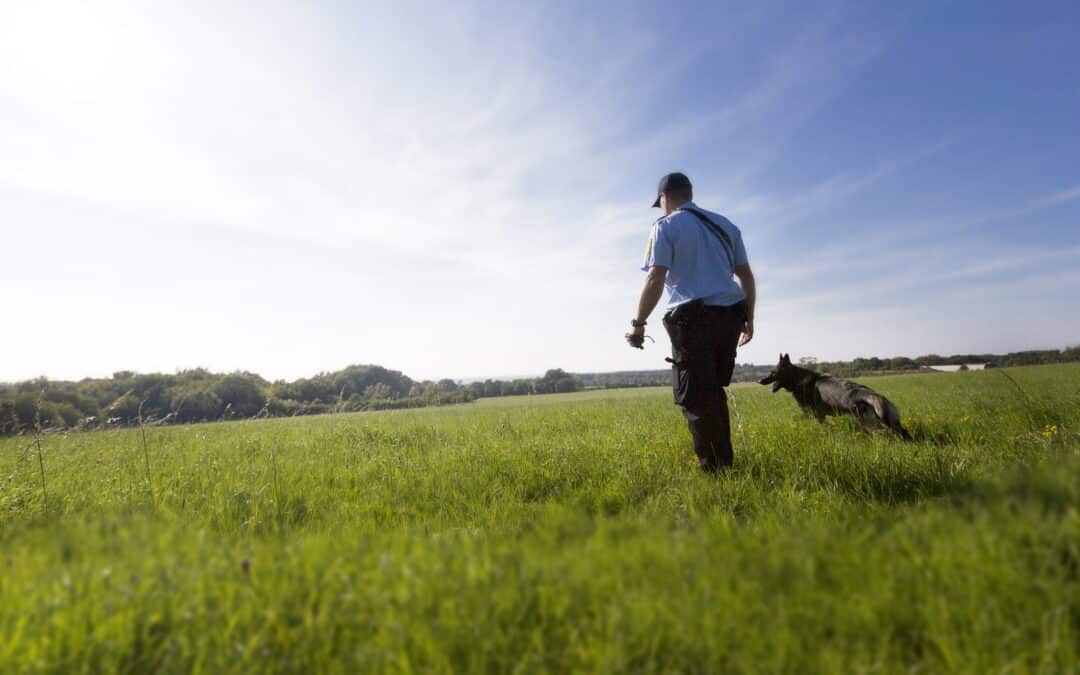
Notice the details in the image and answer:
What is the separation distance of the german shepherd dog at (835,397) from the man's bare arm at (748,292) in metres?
2.56

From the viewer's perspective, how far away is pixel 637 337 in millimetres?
4707

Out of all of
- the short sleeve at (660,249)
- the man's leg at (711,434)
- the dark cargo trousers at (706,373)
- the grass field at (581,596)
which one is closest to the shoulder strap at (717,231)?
the short sleeve at (660,249)

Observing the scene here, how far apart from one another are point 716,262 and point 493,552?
369 cm

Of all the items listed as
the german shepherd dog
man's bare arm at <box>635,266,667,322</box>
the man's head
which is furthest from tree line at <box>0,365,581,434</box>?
the german shepherd dog

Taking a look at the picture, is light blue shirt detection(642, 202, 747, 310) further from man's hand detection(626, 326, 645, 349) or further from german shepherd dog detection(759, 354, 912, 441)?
german shepherd dog detection(759, 354, 912, 441)

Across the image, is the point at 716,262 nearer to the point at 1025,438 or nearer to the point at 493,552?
the point at 493,552

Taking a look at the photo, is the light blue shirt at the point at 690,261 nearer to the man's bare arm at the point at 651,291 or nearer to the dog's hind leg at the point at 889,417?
the man's bare arm at the point at 651,291

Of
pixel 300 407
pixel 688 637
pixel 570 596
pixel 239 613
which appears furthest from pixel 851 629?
pixel 300 407

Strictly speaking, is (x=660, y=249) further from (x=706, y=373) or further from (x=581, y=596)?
(x=581, y=596)

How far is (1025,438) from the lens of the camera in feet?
16.1

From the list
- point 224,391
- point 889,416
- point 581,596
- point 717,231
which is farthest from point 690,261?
point 224,391

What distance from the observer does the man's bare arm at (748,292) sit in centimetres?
500

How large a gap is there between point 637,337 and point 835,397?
4.53 meters

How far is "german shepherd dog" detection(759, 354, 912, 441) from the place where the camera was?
6008 millimetres
